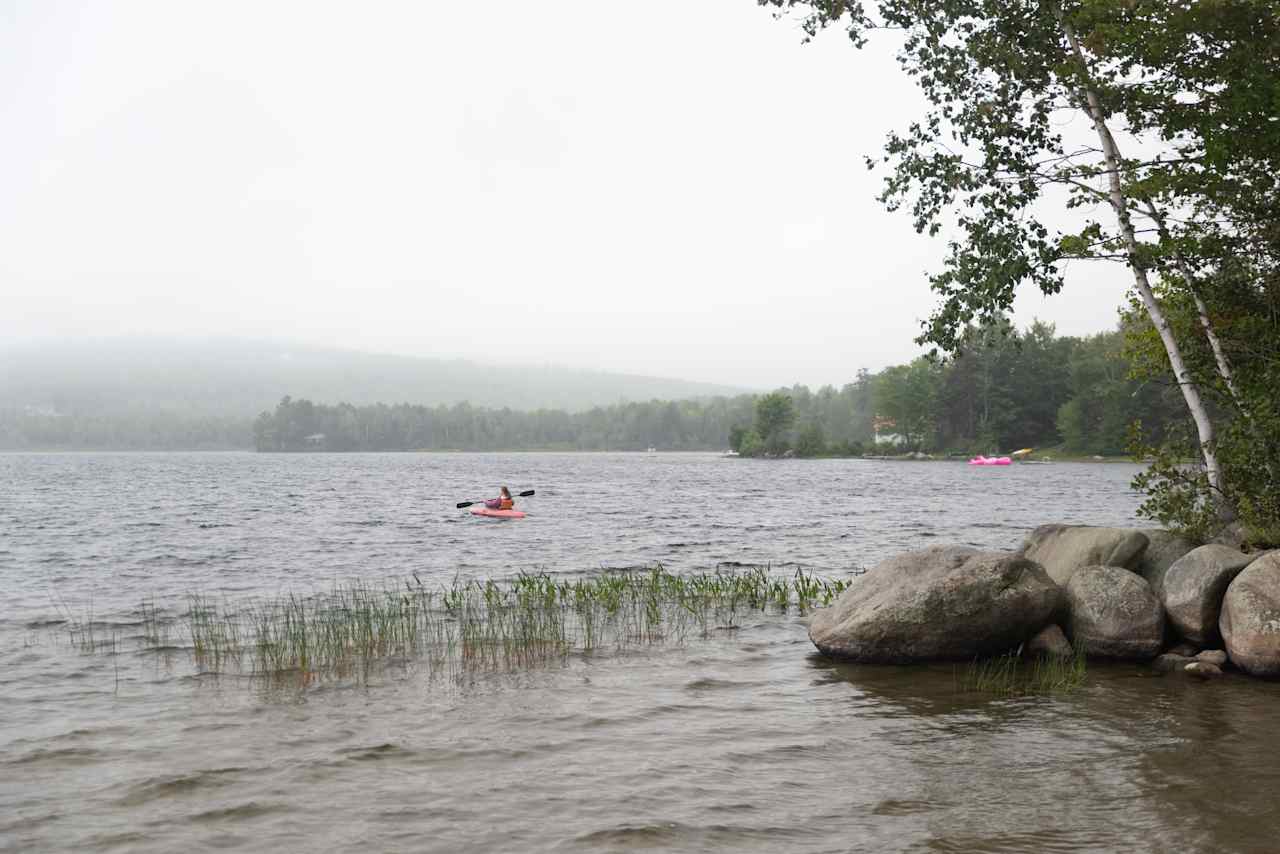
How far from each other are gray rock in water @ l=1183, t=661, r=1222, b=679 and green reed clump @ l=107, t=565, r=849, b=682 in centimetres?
700

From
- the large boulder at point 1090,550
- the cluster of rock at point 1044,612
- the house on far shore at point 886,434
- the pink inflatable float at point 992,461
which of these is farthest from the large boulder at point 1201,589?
the house on far shore at point 886,434

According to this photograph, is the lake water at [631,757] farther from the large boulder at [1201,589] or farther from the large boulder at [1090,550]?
the large boulder at [1090,550]

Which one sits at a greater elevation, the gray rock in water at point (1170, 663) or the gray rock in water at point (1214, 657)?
the gray rock in water at point (1214, 657)

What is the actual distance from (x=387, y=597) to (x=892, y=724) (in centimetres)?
1204

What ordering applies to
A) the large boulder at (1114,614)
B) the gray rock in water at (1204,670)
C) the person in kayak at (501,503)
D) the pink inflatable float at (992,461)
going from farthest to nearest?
the pink inflatable float at (992,461)
the person in kayak at (501,503)
the large boulder at (1114,614)
the gray rock in water at (1204,670)

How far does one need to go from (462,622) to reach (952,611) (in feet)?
25.1

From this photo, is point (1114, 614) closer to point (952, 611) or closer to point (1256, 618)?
point (1256, 618)

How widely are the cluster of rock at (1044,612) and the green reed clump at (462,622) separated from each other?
12.5 feet

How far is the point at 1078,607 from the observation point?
45.8 feet

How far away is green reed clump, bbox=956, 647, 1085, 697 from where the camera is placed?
1221 cm

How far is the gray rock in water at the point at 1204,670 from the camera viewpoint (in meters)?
12.5

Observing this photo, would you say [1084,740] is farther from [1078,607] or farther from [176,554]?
[176,554]

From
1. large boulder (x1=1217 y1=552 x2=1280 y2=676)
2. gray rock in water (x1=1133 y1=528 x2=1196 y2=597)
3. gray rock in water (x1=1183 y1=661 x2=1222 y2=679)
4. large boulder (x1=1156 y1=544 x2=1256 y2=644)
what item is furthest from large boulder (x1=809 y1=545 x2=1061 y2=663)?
gray rock in water (x1=1133 y1=528 x2=1196 y2=597)

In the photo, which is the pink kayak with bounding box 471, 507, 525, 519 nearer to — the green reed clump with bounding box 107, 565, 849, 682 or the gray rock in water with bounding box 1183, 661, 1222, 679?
the green reed clump with bounding box 107, 565, 849, 682
